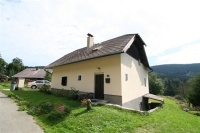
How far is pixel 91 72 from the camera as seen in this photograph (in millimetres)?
11594

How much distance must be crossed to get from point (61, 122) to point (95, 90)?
541 cm

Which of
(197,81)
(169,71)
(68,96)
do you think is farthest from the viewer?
(169,71)

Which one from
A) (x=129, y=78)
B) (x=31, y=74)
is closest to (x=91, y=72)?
(x=129, y=78)

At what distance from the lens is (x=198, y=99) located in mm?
19328

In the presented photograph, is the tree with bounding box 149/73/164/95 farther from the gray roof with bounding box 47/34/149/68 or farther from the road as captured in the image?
the road

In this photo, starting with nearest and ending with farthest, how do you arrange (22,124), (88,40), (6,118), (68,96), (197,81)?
Answer: 1. (22,124)
2. (6,118)
3. (68,96)
4. (88,40)
5. (197,81)

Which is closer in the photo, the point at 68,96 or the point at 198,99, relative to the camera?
the point at 68,96

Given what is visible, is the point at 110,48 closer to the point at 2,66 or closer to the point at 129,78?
the point at 129,78

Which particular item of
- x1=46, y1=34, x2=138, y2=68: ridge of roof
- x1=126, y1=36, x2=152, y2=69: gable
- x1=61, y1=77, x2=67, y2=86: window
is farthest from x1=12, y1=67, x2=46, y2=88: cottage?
x1=126, y1=36, x2=152, y2=69: gable

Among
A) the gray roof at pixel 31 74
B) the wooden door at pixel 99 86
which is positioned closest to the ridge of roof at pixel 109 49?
the wooden door at pixel 99 86

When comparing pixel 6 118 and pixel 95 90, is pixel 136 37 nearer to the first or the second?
pixel 95 90

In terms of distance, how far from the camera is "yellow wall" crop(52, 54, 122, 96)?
9750mm

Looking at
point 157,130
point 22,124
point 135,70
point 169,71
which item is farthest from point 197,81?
point 169,71

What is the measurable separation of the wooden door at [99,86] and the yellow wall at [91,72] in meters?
0.37
